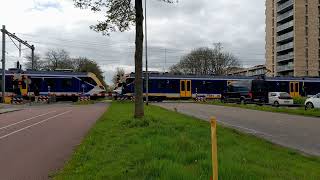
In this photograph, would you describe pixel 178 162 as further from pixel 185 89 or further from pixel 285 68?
pixel 285 68

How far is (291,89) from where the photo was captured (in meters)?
66.8

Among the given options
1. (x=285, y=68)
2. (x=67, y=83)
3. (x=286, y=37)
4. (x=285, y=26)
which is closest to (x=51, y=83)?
(x=67, y=83)

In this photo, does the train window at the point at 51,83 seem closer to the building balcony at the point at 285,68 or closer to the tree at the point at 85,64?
the tree at the point at 85,64

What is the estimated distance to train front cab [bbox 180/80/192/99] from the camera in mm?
62562

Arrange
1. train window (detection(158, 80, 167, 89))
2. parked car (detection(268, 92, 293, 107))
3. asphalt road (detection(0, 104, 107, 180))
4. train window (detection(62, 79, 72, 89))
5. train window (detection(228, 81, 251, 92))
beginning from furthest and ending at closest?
train window (detection(158, 80, 167, 89)) → train window (detection(62, 79, 72, 89)) → train window (detection(228, 81, 251, 92)) → parked car (detection(268, 92, 293, 107)) → asphalt road (detection(0, 104, 107, 180))

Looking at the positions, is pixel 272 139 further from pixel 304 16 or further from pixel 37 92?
pixel 304 16

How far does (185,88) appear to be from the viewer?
62.7 meters

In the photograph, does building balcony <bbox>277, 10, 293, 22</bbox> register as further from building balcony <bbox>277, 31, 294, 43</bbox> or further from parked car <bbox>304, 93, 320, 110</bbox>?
parked car <bbox>304, 93, 320, 110</bbox>

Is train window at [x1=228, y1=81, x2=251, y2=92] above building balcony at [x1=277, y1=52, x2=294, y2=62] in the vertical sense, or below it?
below

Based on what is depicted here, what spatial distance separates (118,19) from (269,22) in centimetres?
12291

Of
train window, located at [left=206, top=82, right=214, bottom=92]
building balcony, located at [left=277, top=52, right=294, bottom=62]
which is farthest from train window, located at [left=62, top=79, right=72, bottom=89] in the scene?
building balcony, located at [left=277, top=52, right=294, bottom=62]

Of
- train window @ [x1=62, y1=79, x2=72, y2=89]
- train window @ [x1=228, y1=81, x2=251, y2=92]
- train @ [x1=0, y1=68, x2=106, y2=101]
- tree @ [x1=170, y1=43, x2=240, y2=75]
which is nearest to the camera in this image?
train window @ [x1=228, y1=81, x2=251, y2=92]

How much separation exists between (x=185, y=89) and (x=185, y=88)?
126 mm

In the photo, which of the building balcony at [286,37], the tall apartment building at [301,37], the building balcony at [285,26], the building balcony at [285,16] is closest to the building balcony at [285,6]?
the tall apartment building at [301,37]
